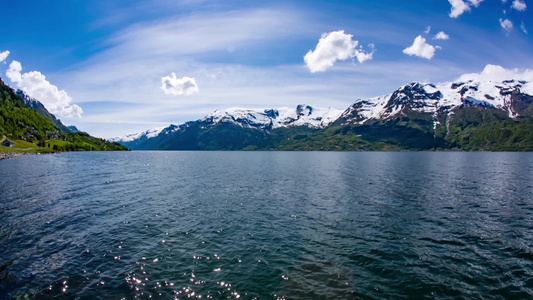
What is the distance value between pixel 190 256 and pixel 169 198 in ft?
102

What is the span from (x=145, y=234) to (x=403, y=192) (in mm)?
56008

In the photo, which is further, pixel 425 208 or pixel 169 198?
pixel 169 198

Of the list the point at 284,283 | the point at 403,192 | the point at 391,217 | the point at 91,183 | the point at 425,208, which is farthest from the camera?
the point at 91,183

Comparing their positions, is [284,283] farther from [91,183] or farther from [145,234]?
[91,183]

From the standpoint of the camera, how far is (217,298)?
775 inches

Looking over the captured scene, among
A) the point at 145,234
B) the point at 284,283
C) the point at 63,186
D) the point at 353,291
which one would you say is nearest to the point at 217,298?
the point at 284,283

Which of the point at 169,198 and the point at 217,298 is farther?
the point at 169,198

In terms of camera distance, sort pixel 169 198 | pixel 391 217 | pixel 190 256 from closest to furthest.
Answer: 1. pixel 190 256
2. pixel 391 217
3. pixel 169 198

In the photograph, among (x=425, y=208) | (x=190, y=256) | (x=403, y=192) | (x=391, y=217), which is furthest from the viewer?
(x=403, y=192)

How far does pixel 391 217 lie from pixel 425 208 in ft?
35.1

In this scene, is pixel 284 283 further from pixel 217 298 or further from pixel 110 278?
pixel 110 278

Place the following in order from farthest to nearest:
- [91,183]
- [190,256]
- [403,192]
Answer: [91,183]
[403,192]
[190,256]

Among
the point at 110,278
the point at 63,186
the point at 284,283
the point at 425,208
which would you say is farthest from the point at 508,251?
the point at 63,186

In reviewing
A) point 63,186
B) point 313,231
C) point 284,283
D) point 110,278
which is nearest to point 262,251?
point 284,283
